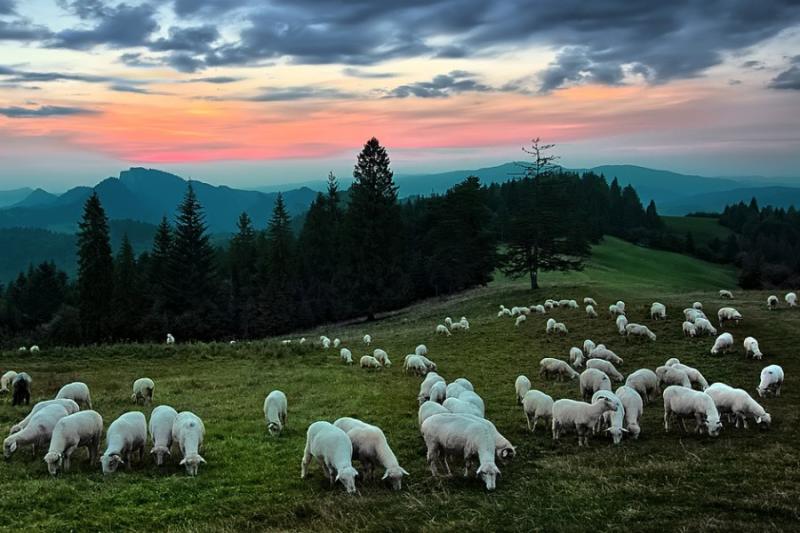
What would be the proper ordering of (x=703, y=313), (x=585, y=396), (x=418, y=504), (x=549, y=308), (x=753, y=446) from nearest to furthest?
1. (x=418, y=504)
2. (x=753, y=446)
3. (x=585, y=396)
4. (x=703, y=313)
5. (x=549, y=308)

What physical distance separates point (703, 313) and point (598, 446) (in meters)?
22.5

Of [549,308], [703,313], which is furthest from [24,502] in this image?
[549,308]

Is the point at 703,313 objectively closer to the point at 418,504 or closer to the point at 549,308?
the point at 549,308

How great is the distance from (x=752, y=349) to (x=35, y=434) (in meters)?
26.4

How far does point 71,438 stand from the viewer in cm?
1352

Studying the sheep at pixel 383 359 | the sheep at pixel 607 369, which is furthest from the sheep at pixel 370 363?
the sheep at pixel 607 369

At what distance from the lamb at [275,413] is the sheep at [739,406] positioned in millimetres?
12685

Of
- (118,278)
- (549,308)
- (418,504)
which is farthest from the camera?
(118,278)

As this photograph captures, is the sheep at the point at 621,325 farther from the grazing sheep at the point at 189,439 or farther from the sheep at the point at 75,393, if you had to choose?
the sheep at the point at 75,393

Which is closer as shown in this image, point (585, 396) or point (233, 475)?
point (233, 475)

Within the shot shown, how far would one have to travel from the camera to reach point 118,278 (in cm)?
7956

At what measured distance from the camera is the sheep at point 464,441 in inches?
463

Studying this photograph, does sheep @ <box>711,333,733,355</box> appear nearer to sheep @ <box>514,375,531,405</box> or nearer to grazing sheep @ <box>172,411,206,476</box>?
sheep @ <box>514,375,531,405</box>

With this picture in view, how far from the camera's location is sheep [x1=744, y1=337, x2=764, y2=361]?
2414cm
